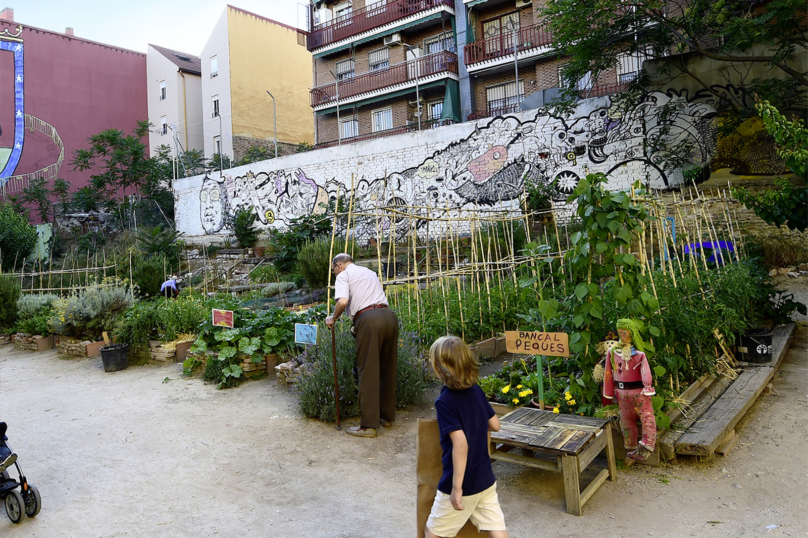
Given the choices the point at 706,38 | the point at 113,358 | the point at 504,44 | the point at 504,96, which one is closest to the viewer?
the point at 113,358

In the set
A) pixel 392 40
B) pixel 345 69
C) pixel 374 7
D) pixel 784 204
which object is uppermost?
pixel 374 7

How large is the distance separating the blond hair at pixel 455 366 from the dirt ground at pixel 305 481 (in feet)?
4.06

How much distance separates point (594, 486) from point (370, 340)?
80.8 inches

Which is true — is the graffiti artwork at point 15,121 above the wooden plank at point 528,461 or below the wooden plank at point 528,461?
above

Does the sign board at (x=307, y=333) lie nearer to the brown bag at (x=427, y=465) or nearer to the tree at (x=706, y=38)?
the brown bag at (x=427, y=465)

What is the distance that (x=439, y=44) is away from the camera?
2050 centimetres

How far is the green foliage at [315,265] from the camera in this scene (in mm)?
11734

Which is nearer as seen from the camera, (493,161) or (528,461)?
(528,461)

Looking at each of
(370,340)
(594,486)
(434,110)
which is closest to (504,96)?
(434,110)

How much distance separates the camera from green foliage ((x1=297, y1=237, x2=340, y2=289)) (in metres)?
11.7

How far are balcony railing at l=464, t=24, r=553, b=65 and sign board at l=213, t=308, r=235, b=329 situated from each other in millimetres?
14472

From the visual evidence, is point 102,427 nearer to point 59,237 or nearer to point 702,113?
point 702,113

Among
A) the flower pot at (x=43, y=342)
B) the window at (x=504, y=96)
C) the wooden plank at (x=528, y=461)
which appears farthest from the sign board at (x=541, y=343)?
the window at (x=504, y=96)

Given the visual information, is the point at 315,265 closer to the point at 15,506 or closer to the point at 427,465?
the point at 15,506
